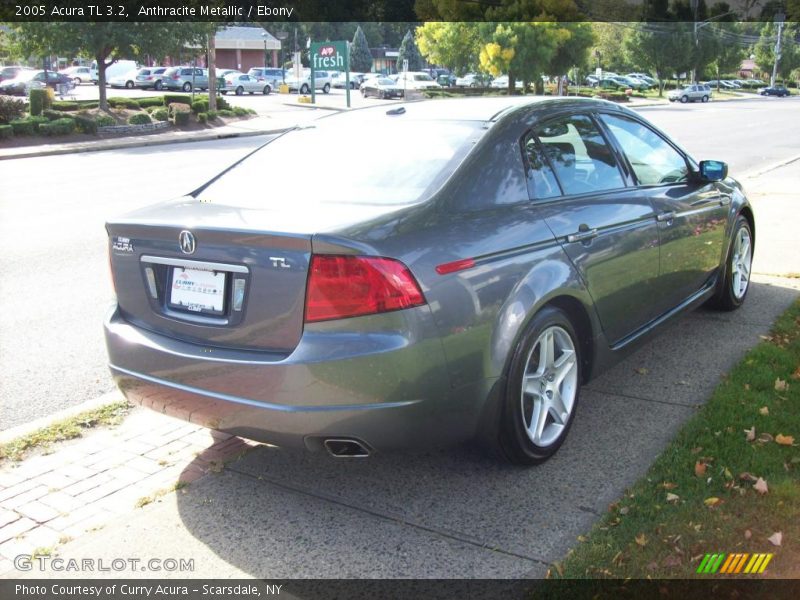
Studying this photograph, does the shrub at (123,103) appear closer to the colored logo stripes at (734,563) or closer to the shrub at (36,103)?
the shrub at (36,103)

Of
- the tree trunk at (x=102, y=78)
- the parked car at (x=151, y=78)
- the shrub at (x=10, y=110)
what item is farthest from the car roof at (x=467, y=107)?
the parked car at (x=151, y=78)

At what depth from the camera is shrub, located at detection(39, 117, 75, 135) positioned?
26141 mm

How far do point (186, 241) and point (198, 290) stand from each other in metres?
0.20

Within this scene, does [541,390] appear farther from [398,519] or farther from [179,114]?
[179,114]

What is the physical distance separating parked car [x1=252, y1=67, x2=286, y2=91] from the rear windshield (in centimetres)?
5715

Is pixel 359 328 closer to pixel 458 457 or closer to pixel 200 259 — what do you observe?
pixel 200 259

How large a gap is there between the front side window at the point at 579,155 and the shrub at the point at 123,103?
32.0 meters

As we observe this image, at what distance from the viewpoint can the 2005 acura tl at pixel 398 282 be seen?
313 cm

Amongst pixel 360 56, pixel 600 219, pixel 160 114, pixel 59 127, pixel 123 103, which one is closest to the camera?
pixel 600 219

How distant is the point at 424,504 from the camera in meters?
3.55

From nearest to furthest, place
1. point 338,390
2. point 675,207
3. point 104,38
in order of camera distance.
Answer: point 338,390 < point 675,207 < point 104,38

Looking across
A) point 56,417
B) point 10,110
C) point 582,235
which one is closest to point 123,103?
point 10,110

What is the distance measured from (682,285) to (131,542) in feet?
11.6

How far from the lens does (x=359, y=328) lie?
312 centimetres
